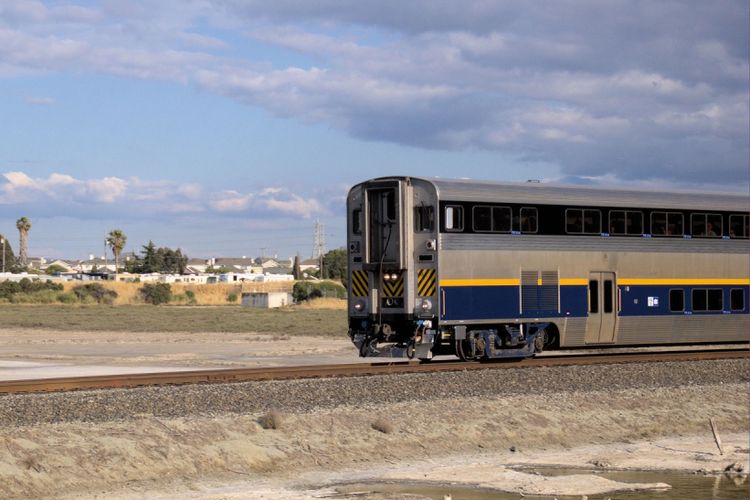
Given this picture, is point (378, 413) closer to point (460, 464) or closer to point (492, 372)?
point (460, 464)

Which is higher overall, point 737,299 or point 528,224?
point 528,224

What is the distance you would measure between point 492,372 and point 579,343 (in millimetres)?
5139

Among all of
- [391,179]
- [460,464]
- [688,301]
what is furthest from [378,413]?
[688,301]

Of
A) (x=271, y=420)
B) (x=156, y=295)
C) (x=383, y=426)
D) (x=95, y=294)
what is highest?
(x=95, y=294)

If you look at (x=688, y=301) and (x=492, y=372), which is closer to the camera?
(x=492, y=372)

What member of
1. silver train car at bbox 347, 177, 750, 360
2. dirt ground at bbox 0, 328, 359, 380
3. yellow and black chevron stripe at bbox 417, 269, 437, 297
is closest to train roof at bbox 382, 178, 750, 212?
silver train car at bbox 347, 177, 750, 360

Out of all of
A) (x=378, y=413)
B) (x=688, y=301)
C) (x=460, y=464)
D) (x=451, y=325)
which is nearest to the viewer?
(x=460, y=464)

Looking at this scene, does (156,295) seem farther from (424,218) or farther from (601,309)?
(424,218)

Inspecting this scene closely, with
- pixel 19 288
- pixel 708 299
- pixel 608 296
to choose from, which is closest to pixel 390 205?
pixel 608 296

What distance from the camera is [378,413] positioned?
18.8m

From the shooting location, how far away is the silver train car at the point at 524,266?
88.3 feet

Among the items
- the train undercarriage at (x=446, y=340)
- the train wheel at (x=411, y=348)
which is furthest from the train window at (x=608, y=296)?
the train wheel at (x=411, y=348)

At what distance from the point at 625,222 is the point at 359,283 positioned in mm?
7402

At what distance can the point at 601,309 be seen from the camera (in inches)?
1176
